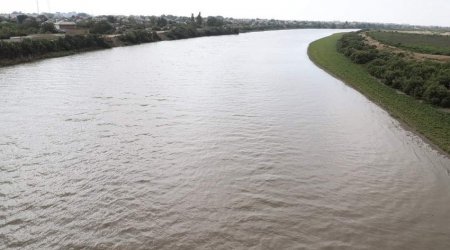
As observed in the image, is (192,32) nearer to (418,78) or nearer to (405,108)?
(418,78)

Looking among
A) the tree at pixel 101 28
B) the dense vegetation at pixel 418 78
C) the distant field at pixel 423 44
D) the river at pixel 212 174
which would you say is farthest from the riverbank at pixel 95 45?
the distant field at pixel 423 44

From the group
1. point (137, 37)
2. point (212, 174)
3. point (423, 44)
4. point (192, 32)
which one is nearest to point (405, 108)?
point (212, 174)

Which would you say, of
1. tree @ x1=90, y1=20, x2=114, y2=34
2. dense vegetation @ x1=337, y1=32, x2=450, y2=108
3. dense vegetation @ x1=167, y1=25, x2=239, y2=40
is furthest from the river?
dense vegetation @ x1=167, y1=25, x2=239, y2=40

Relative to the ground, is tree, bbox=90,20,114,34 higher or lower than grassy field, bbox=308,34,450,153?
higher

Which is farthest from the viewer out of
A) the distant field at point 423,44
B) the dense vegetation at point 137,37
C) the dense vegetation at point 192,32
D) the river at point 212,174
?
the dense vegetation at point 192,32

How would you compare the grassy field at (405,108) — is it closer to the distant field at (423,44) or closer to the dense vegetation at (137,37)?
the distant field at (423,44)

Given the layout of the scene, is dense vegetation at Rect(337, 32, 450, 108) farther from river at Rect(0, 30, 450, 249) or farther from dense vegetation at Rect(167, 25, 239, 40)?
dense vegetation at Rect(167, 25, 239, 40)
